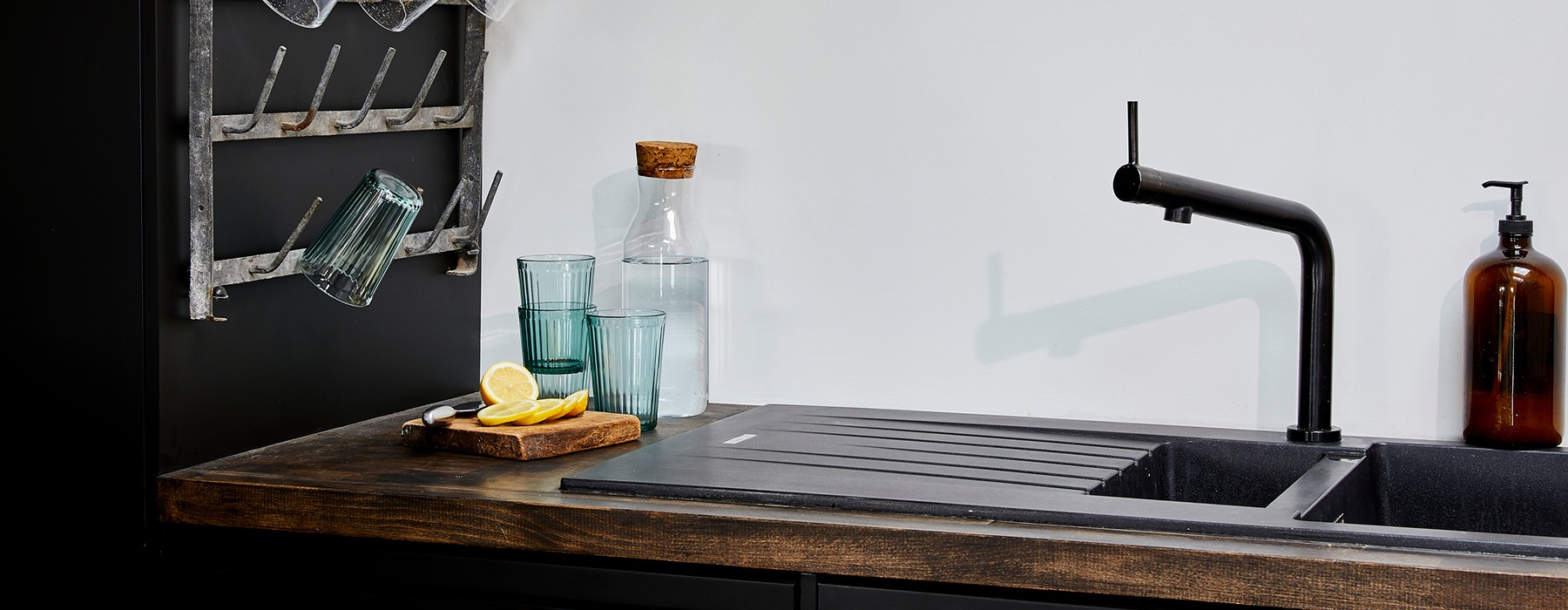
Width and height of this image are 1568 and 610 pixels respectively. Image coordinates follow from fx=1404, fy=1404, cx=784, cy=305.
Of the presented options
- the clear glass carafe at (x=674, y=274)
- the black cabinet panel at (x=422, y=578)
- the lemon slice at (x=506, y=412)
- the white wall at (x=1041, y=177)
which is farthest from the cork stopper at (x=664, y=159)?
the black cabinet panel at (x=422, y=578)

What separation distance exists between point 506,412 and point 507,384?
0.09 m

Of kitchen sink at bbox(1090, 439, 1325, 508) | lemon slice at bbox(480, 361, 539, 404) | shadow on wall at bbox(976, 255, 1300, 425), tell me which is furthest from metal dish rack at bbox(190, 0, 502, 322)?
kitchen sink at bbox(1090, 439, 1325, 508)

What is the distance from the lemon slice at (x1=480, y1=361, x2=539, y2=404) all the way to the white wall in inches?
12.9

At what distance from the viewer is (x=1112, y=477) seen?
141 cm

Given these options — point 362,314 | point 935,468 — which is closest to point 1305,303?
point 935,468

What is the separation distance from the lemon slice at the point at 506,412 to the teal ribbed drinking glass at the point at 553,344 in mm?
153

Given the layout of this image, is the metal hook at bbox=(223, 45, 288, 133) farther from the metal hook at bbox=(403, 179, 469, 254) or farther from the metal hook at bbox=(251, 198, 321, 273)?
the metal hook at bbox=(403, 179, 469, 254)

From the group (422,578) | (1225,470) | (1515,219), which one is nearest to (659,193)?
(422,578)

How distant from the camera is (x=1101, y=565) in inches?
44.1

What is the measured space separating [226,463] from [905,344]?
2.72ft

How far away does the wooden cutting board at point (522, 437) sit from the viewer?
148 centimetres

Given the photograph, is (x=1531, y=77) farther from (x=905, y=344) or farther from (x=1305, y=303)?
(x=905, y=344)

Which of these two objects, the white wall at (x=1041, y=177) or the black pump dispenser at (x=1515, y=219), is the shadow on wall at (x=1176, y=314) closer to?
the white wall at (x=1041, y=177)

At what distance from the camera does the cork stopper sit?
1.74 meters
